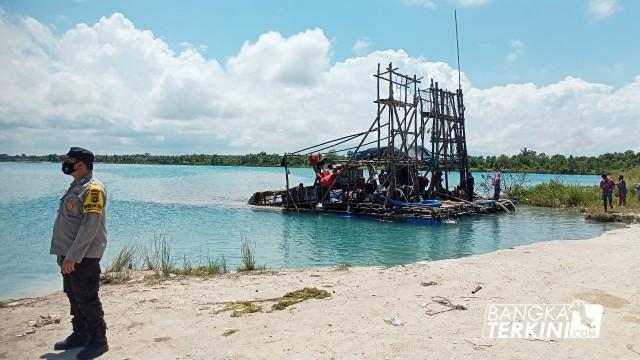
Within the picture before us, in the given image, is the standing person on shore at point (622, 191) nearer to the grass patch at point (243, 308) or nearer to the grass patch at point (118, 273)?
the grass patch at point (243, 308)

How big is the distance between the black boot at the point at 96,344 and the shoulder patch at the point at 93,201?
4.39ft

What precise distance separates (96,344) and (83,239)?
4.10 feet

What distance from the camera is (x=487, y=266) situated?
896 centimetres

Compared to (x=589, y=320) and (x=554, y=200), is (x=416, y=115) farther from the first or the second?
(x=589, y=320)

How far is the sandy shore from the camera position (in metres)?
4.88

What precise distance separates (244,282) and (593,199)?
83.2 feet

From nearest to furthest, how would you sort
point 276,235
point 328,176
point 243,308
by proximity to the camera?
point 243,308 < point 276,235 < point 328,176

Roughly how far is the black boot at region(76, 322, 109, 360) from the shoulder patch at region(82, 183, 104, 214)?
1.34m

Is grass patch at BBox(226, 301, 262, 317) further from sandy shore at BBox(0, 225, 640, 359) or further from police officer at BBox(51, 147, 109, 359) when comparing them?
police officer at BBox(51, 147, 109, 359)

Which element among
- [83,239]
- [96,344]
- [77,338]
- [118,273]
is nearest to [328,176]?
[118,273]

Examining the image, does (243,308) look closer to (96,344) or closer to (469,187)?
(96,344)

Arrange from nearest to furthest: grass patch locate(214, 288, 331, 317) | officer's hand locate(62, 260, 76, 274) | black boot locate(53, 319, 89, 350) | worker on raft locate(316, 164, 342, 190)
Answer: officer's hand locate(62, 260, 76, 274)
black boot locate(53, 319, 89, 350)
grass patch locate(214, 288, 331, 317)
worker on raft locate(316, 164, 342, 190)

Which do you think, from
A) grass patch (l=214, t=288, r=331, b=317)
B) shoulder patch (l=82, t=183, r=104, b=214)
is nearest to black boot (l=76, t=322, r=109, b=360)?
shoulder patch (l=82, t=183, r=104, b=214)

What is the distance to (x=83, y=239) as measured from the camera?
462 cm
